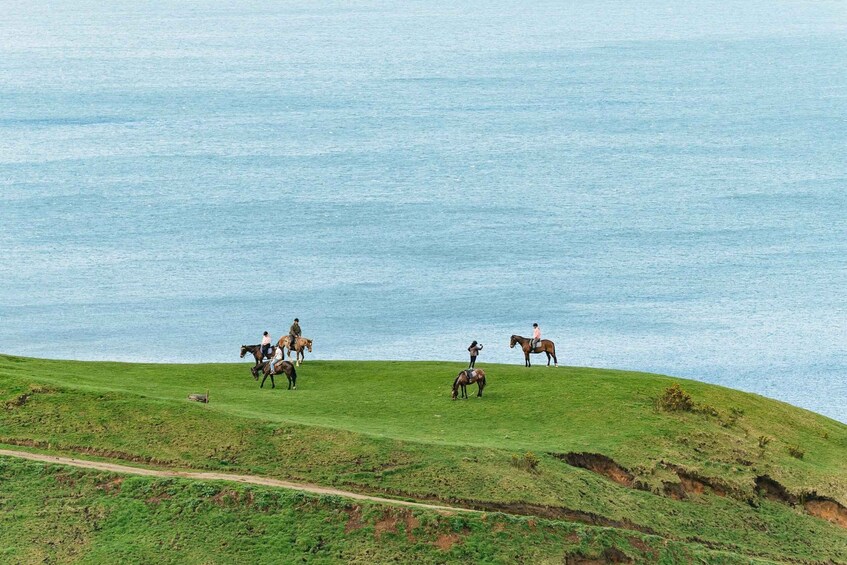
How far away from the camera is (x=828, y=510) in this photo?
44.8 meters

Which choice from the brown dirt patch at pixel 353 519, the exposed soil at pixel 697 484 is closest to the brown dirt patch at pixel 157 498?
the brown dirt patch at pixel 353 519

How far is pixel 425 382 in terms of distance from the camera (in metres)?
53.0

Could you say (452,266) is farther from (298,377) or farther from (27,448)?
(27,448)

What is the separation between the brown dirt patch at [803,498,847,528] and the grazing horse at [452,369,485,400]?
12441mm

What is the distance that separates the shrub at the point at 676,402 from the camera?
48.8 metres

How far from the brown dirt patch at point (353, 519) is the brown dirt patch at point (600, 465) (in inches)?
314

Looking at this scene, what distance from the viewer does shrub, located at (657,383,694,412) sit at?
Result: 4878 cm

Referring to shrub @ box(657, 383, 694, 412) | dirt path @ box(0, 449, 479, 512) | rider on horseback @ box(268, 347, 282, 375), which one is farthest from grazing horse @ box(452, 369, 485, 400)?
dirt path @ box(0, 449, 479, 512)

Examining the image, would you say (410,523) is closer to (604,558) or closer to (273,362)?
(604,558)

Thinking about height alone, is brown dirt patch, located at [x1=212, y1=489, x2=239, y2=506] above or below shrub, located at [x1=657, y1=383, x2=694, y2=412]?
below

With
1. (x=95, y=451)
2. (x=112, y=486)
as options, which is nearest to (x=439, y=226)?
(x=95, y=451)

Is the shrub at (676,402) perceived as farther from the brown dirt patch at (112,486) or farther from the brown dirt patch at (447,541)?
the brown dirt patch at (112,486)

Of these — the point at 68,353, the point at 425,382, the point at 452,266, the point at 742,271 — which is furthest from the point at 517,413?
the point at 742,271

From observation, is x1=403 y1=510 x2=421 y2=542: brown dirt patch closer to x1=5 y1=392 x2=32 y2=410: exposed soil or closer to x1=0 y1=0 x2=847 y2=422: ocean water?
x1=5 y1=392 x2=32 y2=410: exposed soil
